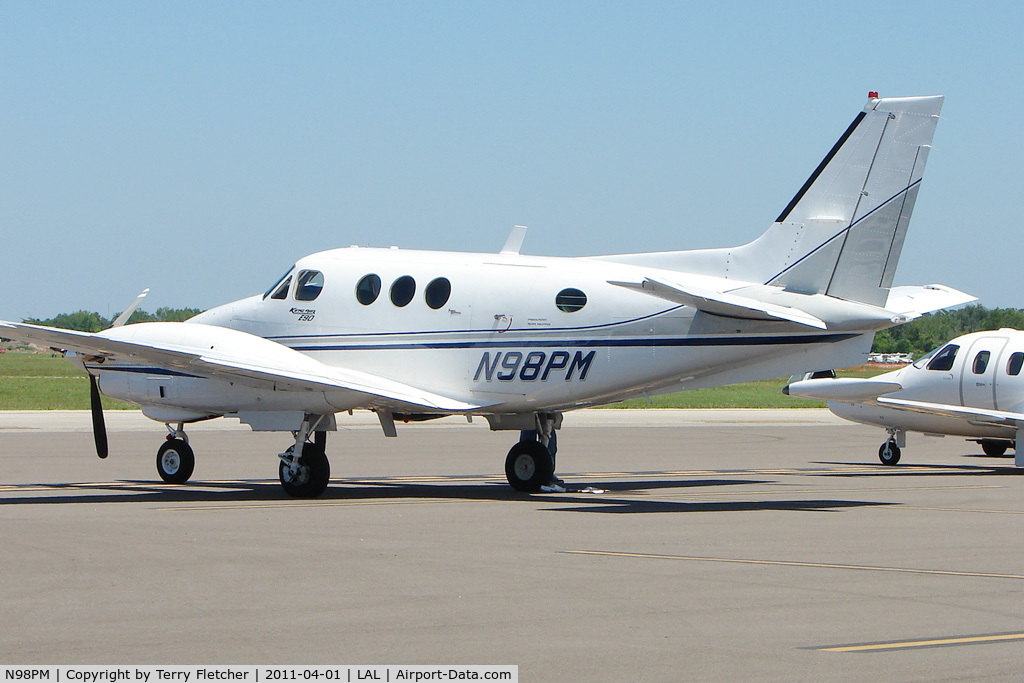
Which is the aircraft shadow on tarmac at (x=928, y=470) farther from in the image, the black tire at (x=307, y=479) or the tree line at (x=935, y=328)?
the tree line at (x=935, y=328)

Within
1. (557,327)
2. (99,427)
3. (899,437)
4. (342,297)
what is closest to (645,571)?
(557,327)

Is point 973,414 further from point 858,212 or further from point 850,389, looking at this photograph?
point 858,212

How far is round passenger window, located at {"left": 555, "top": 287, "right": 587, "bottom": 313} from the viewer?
18125mm

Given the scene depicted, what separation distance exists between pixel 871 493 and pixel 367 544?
1010 cm

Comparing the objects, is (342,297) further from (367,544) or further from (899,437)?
(899,437)

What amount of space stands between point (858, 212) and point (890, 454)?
37.2ft

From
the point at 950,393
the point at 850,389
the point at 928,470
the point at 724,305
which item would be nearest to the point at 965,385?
the point at 950,393

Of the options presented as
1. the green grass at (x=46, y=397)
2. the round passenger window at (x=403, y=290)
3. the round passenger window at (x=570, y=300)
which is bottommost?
the green grass at (x=46, y=397)

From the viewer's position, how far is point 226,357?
18.0 m

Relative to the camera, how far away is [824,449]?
109 feet

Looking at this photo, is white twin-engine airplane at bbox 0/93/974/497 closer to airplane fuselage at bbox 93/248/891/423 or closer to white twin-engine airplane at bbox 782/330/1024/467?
airplane fuselage at bbox 93/248/891/423
